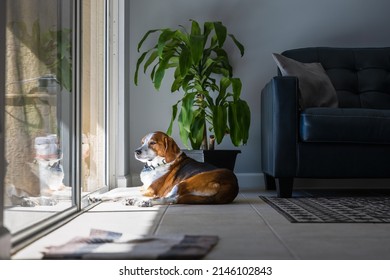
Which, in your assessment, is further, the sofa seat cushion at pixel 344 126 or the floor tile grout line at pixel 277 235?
the sofa seat cushion at pixel 344 126

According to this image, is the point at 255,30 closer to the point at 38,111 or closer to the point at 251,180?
the point at 251,180

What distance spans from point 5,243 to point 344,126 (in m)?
2.11

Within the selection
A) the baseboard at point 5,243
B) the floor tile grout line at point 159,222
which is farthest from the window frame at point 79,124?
the floor tile grout line at point 159,222

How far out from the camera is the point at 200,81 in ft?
12.2

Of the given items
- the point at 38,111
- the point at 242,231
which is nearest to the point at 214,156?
the point at 242,231

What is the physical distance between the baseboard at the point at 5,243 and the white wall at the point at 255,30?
2.67 meters

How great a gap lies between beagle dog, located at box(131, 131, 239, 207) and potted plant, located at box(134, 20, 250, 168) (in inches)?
25.9

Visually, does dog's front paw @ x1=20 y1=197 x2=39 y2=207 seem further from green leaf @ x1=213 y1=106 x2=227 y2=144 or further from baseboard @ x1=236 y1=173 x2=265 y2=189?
baseboard @ x1=236 y1=173 x2=265 y2=189

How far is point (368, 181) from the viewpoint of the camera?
409cm

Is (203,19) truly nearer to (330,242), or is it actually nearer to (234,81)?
(234,81)

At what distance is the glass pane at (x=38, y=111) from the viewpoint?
5.10 feet

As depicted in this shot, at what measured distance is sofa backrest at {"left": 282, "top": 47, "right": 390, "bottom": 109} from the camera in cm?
373

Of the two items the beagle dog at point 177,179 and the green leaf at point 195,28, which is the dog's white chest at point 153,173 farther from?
the green leaf at point 195,28

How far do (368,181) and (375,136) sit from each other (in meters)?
1.10
